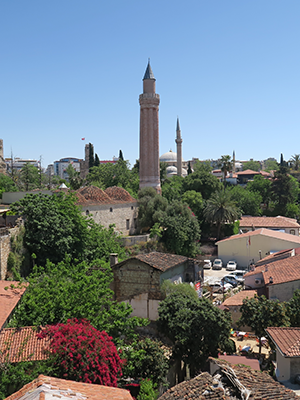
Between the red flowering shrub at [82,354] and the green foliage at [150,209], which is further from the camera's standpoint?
the green foliage at [150,209]

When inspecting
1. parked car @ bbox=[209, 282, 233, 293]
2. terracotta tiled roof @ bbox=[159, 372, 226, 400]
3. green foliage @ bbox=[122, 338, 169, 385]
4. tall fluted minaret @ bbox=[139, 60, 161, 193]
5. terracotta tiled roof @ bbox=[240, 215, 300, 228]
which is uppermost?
tall fluted minaret @ bbox=[139, 60, 161, 193]

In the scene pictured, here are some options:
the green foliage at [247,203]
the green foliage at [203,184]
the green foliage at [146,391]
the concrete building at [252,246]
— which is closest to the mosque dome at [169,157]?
the green foliage at [247,203]

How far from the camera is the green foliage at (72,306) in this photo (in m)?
13.2

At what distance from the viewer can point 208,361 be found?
1455cm

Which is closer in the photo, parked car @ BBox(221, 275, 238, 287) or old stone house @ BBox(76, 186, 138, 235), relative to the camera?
old stone house @ BBox(76, 186, 138, 235)

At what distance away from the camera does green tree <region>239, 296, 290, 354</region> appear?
55.4 feet

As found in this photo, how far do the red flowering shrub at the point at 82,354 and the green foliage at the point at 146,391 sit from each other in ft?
3.57

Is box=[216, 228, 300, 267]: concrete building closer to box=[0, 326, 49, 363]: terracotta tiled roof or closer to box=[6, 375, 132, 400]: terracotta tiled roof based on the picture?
box=[0, 326, 49, 363]: terracotta tiled roof

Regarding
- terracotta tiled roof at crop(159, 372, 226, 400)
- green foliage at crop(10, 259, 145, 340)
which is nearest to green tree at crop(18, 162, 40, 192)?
green foliage at crop(10, 259, 145, 340)

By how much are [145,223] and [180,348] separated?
20.3 m

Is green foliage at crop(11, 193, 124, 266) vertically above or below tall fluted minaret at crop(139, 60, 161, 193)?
below

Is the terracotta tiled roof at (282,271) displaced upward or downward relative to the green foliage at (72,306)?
downward

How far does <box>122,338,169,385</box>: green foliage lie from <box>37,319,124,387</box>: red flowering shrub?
4.74 feet

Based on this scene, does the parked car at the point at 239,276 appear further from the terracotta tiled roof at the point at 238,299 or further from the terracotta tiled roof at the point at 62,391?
the terracotta tiled roof at the point at 62,391
